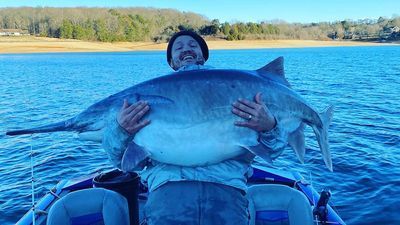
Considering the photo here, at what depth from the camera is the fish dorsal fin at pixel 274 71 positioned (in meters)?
4.26

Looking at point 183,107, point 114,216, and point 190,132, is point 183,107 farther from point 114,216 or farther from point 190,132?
point 114,216

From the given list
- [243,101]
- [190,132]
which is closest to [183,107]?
[190,132]

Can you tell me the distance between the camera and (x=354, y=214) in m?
8.95

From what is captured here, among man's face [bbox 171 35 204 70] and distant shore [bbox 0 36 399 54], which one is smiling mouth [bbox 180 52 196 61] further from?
distant shore [bbox 0 36 399 54]

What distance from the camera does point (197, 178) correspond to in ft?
12.3

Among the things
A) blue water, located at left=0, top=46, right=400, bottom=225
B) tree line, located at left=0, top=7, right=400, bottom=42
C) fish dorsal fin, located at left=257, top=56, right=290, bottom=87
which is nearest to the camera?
fish dorsal fin, located at left=257, top=56, right=290, bottom=87

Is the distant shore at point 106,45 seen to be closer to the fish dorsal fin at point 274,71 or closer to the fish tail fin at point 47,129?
the fish tail fin at point 47,129

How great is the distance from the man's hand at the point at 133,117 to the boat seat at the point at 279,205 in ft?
5.82

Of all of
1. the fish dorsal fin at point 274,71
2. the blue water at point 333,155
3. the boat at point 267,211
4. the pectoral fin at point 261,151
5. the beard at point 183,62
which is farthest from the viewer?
the blue water at point 333,155

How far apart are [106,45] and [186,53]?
385ft

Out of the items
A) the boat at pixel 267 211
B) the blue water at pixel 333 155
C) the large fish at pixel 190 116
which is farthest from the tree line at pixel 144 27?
the large fish at pixel 190 116

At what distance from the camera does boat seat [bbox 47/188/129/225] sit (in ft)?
16.3

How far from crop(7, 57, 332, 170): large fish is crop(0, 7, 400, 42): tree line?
106469mm

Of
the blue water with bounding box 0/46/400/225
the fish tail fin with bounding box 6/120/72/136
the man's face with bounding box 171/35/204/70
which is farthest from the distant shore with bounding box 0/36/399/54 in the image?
the fish tail fin with bounding box 6/120/72/136
